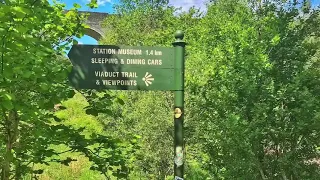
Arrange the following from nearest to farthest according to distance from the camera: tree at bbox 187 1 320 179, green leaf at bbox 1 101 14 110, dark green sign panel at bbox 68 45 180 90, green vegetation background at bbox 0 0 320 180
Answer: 1. green leaf at bbox 1 101 14 110
2. green vegetation background at bbox 0 0 320 180
3. dark green sign panel at bbox 68 45 180 90
4. tree at bbox 187 1 320 179

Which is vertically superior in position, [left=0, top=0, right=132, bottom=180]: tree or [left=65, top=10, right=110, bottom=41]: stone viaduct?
[left=65, top=10, right=110, bottom=41]: stone viaduct

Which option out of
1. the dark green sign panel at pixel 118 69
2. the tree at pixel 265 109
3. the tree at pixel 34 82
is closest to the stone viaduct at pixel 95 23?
the tree at pixel 265 109

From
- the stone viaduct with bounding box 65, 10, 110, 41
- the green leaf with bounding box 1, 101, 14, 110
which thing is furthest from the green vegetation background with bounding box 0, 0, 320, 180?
the stone viaduct with bounding box 65, 10, 110, 41

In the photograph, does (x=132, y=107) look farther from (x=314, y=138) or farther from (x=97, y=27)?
(x=97, y=27)

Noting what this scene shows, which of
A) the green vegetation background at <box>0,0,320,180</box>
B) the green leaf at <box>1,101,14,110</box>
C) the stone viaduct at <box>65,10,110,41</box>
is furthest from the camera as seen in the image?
the stone viaduct at <box>65,10,110,41</box>

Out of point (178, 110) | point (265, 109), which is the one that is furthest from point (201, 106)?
point (178, 110)

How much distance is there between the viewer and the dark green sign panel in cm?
320

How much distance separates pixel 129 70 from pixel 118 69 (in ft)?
0.29

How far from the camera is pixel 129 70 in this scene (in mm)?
3217

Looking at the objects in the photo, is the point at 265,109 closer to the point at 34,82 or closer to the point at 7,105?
the point at 34,82

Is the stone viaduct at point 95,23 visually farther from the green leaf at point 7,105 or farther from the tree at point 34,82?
the green leaf at point 7,105

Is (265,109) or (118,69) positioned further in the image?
(265,109)

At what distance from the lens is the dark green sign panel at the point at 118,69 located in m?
3.20

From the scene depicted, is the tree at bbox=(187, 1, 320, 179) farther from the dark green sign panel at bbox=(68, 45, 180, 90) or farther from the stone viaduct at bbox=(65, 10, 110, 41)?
the stone viaduct at bbox=(65, 10, 110, 41)
